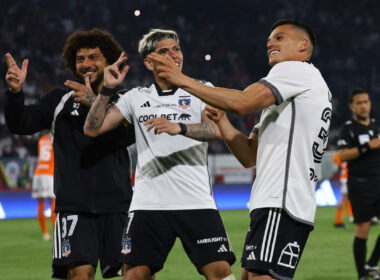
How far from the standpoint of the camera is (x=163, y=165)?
4777 millimetres

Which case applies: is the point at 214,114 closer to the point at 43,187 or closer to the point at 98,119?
the point at 98,119

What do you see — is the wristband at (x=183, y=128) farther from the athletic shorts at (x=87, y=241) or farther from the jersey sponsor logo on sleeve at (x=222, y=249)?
the athletic shorts at (x=87, y=241)

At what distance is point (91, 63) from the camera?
17.1 feet

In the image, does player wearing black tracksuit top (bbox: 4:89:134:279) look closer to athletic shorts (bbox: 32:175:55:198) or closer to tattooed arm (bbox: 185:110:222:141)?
tattooed arm (bbox: 185:110:222:141)

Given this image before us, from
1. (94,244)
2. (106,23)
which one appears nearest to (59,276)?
(94,244)

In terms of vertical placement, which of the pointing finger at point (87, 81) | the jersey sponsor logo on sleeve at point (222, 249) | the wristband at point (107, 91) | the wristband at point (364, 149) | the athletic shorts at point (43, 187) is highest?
the pointing finger at point (87, 81)

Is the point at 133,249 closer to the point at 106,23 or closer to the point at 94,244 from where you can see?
the point at 94,244

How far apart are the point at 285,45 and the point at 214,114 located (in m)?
0.60

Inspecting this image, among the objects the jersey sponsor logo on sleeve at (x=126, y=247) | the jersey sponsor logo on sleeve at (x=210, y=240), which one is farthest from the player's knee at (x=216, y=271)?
the jersey sponsor logo on sleeve at (x=126, y=247)

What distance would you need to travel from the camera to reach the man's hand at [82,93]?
486cm

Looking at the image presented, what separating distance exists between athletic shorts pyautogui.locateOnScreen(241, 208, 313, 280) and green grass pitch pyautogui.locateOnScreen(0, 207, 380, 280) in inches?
166

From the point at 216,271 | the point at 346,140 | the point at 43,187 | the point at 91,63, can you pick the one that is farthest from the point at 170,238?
the point at 43,187

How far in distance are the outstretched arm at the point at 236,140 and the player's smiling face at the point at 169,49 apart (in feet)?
2.71

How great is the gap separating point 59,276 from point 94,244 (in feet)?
1.13
